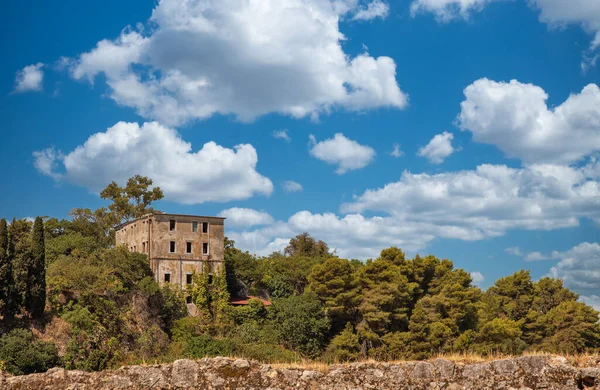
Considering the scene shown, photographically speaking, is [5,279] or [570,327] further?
[570,327]

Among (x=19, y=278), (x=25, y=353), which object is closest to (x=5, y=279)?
(x=19, y=278)

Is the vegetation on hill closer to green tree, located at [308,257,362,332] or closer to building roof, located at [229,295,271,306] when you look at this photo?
green tree, located at [308,257,362,332]

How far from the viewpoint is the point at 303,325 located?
41.1 metres

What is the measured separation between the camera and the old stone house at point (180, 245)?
44.8 meters

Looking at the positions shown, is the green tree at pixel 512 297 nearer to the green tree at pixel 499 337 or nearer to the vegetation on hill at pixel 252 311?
the vegetation on hill at pixel 252 311

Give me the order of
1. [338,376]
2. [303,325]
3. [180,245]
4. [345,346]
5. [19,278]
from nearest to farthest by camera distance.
→ [338,376] → [19,278] → [345,346] → [303,325] → [180,245]

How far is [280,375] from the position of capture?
10328 millimetres

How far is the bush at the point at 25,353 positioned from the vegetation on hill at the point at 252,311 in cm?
6

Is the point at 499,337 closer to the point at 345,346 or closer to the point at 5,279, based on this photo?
the point at 345,346

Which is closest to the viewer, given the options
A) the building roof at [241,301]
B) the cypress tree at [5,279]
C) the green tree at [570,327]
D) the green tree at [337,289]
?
the cypress tree at [5,279]

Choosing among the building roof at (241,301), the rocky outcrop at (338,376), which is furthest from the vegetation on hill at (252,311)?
the rocky outcrop at (338,376)

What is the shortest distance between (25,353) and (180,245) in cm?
1691

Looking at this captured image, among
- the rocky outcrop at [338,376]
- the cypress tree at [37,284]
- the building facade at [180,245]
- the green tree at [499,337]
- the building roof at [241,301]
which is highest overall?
the building facade at [180,245]

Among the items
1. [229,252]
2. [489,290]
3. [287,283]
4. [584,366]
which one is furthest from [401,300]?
[584,366]
